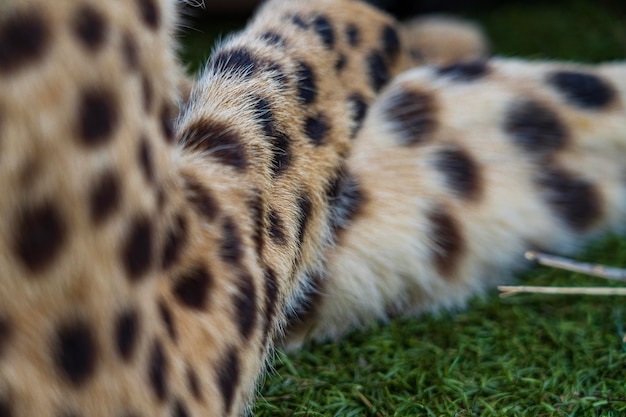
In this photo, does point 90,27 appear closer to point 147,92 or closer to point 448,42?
point 147,92

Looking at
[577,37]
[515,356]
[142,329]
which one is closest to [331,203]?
[515,356]

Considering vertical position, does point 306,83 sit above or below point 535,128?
above

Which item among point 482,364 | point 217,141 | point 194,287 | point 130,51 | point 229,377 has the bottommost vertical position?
point 482,364

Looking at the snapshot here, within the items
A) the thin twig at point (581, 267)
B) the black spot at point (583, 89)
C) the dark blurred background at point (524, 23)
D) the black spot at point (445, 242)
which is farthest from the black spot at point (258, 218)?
the dark blurred background at point (524, 23)

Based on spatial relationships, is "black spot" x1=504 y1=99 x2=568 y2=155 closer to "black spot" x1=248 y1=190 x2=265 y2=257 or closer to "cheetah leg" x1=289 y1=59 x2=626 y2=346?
"cheetah leg" x1=289 y1=59 x2=626 y2=346

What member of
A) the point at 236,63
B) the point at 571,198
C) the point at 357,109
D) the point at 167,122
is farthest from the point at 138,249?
the point at 571,198

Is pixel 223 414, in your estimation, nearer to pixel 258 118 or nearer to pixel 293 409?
pixel 293 409

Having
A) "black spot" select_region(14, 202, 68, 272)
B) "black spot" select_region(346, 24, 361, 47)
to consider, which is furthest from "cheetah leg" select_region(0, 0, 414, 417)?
"black spot" select_region(346, 24, 361, 47)
